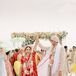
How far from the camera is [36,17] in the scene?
2.98 m

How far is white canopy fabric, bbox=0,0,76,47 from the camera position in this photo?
2930 millimetres

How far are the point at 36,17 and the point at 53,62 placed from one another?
522mm

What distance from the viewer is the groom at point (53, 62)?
267 centimetres

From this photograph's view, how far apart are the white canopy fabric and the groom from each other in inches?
8.7

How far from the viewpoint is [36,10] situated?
299cm

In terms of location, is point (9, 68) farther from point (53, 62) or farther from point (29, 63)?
point (53, 62)

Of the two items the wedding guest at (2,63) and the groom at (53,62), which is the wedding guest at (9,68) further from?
the groom at (53,62)

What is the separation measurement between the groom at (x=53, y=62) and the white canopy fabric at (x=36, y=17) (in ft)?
0.73

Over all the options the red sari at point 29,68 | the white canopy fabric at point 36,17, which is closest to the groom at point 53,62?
the red sari at point 29,68

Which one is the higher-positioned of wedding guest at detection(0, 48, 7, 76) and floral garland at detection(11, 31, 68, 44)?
floral garland at detection(11, 31, 68, 44)

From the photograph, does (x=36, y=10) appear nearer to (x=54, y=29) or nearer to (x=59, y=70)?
(x=54, y=29)

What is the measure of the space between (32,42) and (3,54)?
29cm

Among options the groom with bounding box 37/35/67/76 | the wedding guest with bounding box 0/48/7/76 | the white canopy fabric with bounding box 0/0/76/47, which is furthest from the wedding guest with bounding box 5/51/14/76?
the white canopy fabric with bounding box 0/0/76/47

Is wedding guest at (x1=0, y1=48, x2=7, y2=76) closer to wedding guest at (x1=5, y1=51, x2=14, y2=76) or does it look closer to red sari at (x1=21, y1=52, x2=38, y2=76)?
wedding guest at (x1=5, y1=51, x2=14, y2=76)
